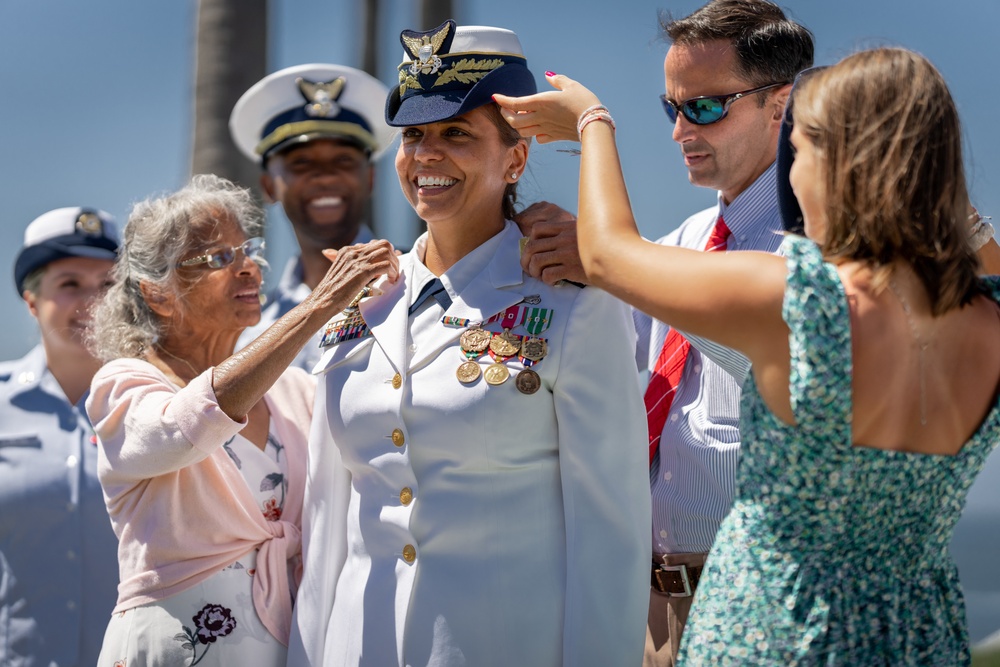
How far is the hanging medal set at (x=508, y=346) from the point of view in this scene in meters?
2.67

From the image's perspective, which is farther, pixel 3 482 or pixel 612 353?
pixel 3 482

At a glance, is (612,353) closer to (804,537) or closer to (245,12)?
(804,537)

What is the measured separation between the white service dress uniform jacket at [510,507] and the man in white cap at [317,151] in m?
2.51

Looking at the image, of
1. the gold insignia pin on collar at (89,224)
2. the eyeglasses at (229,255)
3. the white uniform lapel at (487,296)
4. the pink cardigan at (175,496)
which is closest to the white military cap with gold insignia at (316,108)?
the gold insignia pin on collar at (89,224)

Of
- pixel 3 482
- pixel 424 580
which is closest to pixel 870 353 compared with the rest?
pixel 424 580

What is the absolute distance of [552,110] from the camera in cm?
255

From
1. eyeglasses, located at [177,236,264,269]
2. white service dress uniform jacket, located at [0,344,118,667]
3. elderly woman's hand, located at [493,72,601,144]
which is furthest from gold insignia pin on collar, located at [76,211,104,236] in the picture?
elderly woman's hand, located at [493,72,601,144]

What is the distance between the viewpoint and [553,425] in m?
2.69

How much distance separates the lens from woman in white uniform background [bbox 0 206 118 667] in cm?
377

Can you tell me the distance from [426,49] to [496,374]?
839 millimetres

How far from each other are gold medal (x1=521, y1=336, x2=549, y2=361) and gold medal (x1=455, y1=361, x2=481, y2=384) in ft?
0.38

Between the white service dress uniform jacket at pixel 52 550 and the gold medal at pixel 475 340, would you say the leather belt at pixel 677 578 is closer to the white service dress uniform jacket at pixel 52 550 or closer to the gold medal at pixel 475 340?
the gold medal at pixel 475 340

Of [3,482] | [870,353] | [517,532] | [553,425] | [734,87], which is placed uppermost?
[734,87]

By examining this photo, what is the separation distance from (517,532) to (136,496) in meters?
1.06
